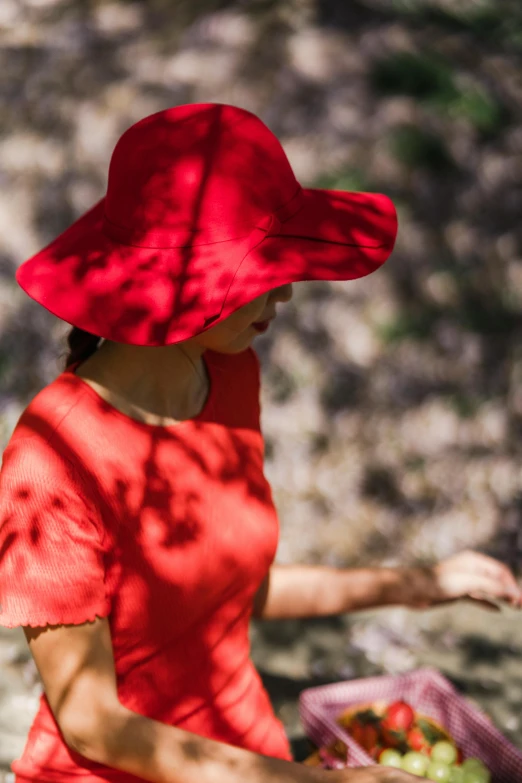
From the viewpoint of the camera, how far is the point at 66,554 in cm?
170

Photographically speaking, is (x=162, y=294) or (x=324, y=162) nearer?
(x=162, y=294)

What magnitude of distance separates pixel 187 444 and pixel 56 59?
6.05 meters

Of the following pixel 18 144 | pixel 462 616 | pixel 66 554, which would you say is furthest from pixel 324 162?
pixel 66 554

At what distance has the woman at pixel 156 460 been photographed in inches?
67.2

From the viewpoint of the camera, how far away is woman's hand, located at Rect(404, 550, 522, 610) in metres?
2.39

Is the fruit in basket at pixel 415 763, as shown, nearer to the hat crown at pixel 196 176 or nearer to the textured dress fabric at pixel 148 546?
the textured dress fabric at pixel 148 546

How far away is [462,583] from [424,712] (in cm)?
135

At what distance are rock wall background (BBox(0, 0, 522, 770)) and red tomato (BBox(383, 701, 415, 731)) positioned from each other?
100cm

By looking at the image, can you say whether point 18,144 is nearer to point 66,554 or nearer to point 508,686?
point 508,686

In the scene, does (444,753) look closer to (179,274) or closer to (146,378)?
(146,378)

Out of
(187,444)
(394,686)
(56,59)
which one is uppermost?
(187,444)

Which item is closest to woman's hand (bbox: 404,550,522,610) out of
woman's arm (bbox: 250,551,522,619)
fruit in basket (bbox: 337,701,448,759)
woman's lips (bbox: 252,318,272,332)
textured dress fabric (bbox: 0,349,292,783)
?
woman's arm (bbox: 250,551,522,619)

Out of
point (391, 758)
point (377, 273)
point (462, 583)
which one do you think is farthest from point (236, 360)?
point (377, 273)

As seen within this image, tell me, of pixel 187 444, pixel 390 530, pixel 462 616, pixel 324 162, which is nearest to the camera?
pixel 187 444
